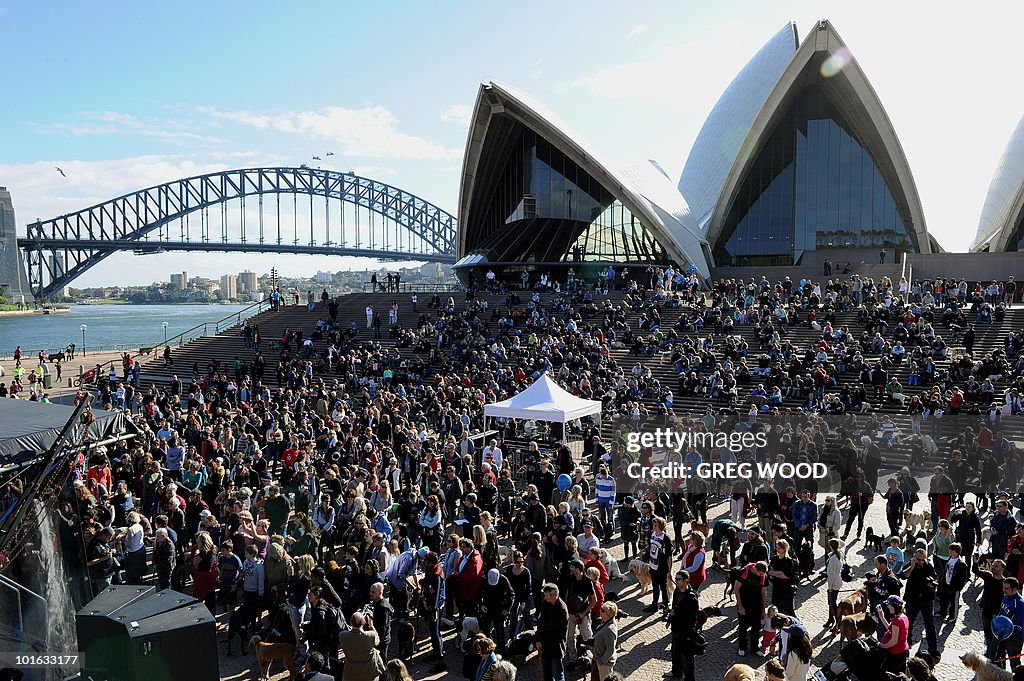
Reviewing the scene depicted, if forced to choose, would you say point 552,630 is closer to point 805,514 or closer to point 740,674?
point 740,674

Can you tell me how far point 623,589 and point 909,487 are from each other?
15.0ft

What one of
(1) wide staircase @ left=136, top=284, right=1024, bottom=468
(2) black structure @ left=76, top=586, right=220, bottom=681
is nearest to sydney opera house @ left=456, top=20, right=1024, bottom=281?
(1) wide staircase @ left=136, top=284, right=1024, bottom=468

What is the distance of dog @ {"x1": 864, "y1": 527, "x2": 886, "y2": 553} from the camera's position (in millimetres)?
11328

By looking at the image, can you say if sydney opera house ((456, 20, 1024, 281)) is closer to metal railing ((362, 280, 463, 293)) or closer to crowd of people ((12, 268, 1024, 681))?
metal railing ((362, 280, 463, 293))

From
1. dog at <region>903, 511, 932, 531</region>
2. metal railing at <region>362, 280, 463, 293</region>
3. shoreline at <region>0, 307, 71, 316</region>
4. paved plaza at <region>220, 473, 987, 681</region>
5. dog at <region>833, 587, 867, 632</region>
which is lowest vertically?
paved plaza at <region>220, 473, 987, 681</region>

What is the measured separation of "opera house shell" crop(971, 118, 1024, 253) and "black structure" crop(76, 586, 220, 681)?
153ft

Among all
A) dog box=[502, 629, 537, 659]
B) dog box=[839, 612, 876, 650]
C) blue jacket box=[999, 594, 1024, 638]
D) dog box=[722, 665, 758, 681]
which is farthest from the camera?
dog box=[502, 629, 537, 659]

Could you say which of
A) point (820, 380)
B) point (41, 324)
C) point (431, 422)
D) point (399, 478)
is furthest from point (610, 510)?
point (41, 324)

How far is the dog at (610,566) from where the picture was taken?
880 cm

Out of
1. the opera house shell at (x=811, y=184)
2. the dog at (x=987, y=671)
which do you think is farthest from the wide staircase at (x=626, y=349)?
the dog at (x=987, y=671)

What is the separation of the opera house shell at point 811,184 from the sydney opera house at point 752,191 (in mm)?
55

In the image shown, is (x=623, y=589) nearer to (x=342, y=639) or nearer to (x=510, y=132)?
(x=342, y=639)

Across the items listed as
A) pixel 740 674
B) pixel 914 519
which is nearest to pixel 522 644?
pixel 740 674

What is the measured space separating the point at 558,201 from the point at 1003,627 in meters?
38.3
